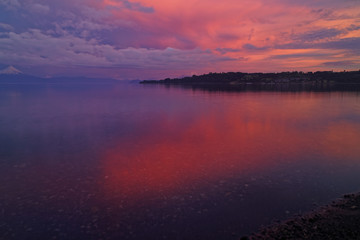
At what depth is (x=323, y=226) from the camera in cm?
1095

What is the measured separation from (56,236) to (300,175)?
16955mm

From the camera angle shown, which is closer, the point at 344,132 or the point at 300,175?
the point at 300,175

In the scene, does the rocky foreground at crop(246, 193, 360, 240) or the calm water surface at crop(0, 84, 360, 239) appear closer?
the rocky foreground at crop(246, 193, 360, 240)

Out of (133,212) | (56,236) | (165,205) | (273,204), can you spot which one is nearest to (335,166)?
(273,204)

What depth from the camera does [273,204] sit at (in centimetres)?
1351

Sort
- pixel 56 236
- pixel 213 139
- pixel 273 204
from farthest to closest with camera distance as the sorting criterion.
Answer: pixel 213 139, pixel 273 204, pixel 56 236

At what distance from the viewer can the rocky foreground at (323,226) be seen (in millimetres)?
10281

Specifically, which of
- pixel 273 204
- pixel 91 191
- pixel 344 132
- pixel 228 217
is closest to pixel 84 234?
pixel 91 191

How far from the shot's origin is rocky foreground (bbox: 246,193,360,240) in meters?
10.3

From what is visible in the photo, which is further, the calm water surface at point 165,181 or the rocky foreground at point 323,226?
the calm water surface at point 165,181

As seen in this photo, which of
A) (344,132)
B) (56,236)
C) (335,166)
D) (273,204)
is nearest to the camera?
(56,236)

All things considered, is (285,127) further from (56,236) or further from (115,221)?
(56,236)

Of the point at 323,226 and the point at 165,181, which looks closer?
the point at 323,226

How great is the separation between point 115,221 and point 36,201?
5.83m
